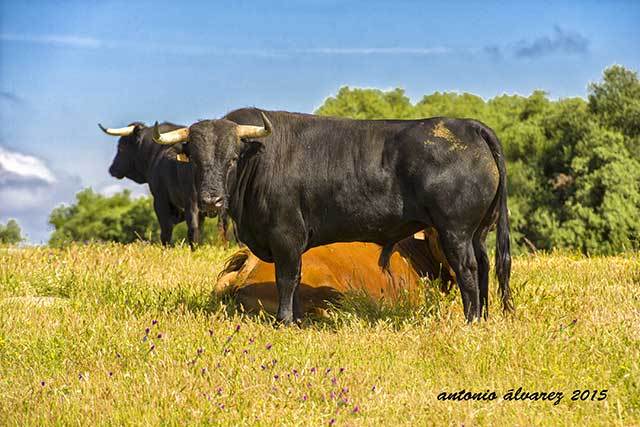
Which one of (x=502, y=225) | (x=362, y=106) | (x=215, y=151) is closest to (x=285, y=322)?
(x=215, y=151)

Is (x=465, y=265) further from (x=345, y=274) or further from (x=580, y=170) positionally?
(x=580, y=170)

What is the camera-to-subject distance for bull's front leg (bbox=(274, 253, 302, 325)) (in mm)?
7627

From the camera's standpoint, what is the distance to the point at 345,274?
27.8 ft

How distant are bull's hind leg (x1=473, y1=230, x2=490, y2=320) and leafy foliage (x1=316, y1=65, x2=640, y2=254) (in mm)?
20122

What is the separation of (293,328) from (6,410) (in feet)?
9.18

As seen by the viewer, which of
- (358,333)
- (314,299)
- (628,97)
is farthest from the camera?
(628,97)

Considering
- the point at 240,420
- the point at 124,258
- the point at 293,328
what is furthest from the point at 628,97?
the point at 240,420

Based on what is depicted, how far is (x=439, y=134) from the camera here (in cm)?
745

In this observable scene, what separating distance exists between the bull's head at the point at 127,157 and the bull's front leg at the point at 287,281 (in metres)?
9.77

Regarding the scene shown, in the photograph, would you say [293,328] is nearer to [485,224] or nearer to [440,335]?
[440,335]

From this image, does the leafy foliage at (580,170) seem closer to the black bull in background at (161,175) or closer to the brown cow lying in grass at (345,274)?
the black bull in background at (161,175)

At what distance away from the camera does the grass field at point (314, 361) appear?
5227 millimetres

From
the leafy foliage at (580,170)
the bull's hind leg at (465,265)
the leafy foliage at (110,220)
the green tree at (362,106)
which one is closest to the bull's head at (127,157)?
the bull's hind leg at (465,265)

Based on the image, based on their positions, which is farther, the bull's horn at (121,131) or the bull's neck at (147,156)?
the bull's neck at (147,156)
